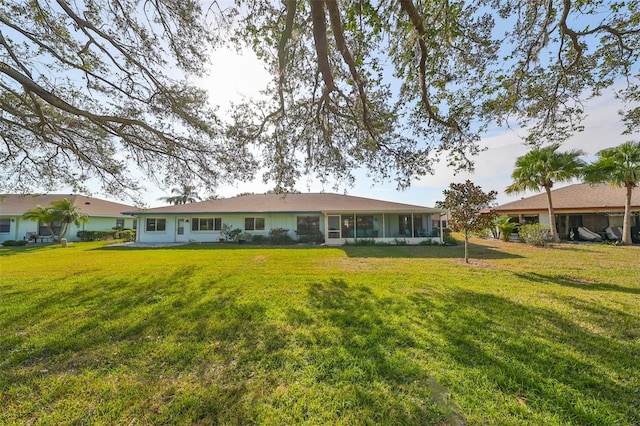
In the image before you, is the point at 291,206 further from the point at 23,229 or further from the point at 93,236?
the point at 23,229

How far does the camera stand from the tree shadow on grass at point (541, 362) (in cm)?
237

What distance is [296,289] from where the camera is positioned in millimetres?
6324

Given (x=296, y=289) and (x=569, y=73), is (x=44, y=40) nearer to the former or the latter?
(x=296, y=289)

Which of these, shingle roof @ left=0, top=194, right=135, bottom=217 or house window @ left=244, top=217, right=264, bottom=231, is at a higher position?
shingle roof @ left=0, top=194, right=135, bottom=217

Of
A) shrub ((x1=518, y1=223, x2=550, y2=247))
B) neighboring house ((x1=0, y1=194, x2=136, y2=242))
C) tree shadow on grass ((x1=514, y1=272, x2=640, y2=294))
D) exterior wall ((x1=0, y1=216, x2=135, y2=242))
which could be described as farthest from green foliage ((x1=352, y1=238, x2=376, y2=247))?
exterior wall ((x1=0, y1=216, x2=135, y2=242))

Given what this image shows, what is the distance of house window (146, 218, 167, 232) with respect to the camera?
2080 centimetres

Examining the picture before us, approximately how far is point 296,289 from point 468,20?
7325 millimetres

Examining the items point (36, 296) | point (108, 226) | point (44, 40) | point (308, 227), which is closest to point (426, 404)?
point (36, 296)

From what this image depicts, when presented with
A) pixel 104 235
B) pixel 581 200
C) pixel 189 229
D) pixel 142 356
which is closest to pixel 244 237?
pixel 189 229

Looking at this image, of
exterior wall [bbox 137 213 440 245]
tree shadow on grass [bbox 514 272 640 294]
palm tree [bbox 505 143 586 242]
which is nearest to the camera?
tree shadow on grass [bbox 514 272 640 294]

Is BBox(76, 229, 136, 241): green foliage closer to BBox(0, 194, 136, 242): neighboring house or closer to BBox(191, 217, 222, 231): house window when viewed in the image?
BBox(0, 194, 136, 242): neighboring house

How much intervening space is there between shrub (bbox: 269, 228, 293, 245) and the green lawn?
12181 mm

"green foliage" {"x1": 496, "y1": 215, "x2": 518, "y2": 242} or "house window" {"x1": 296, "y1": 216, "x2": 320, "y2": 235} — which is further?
"house window" {"x1": 296, "y1": 216, "x2": 320, "y2": 235}

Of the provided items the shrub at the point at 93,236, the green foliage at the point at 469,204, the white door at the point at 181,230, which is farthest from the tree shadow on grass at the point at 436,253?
the shrub at the point at 93,236
